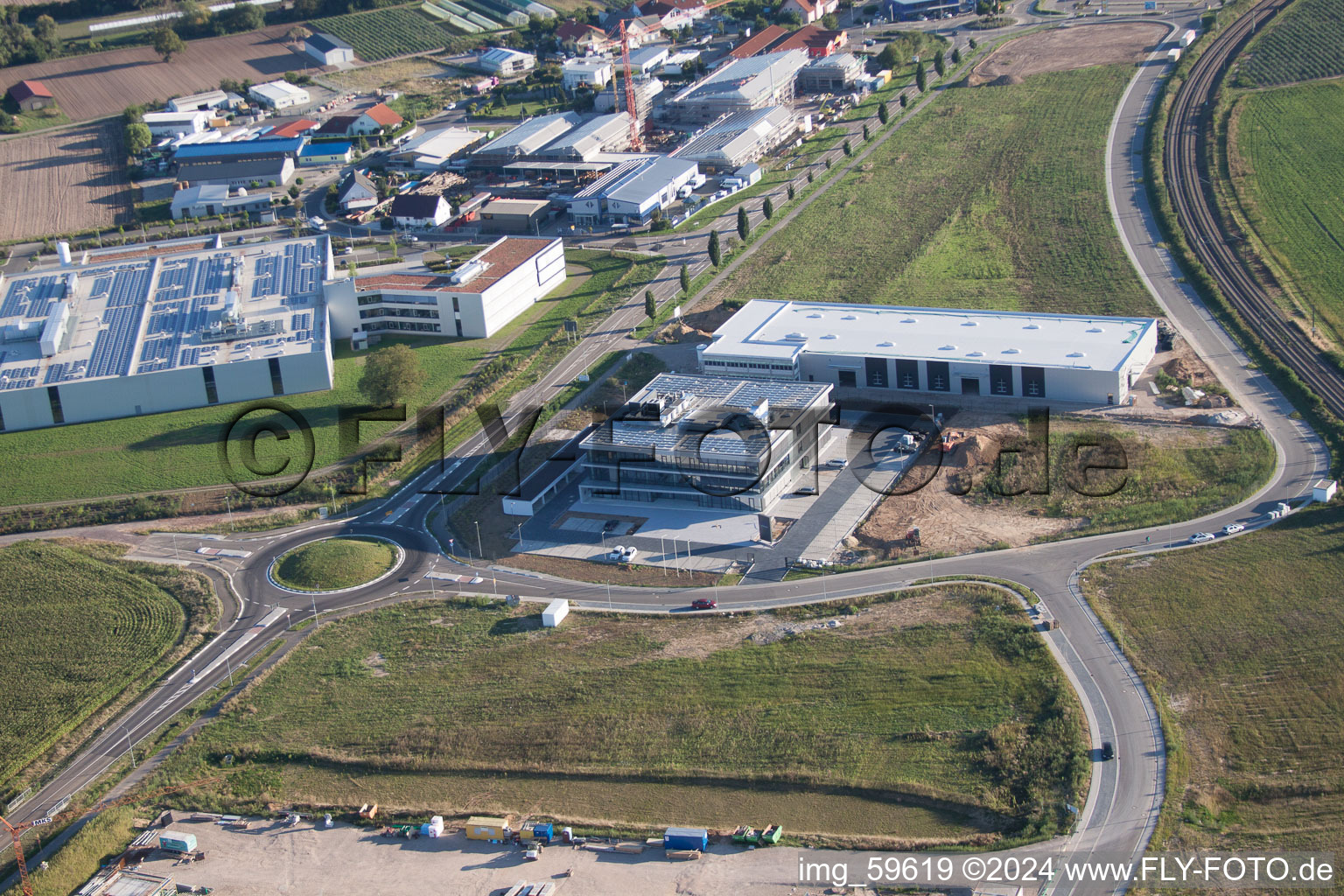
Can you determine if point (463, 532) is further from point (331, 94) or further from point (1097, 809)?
point (331, 94)

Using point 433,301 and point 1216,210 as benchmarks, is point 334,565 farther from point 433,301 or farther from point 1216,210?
point 1216,210

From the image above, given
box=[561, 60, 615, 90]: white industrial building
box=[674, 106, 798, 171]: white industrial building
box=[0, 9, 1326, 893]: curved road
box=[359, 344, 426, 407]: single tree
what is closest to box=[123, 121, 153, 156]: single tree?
box=[561, 60, 615, 90]: white industrial building

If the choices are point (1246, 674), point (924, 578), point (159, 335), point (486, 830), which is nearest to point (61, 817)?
point (486, 830)

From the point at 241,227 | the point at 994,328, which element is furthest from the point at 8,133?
the point at 994,328

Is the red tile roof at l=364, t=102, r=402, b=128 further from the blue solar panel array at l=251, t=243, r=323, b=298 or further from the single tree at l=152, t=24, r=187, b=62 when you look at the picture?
the blue solar panel array at l=251, t=243, r=323, b=298

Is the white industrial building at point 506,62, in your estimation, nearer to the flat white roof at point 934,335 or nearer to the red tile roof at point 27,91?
the red tile roof at point 27,91
